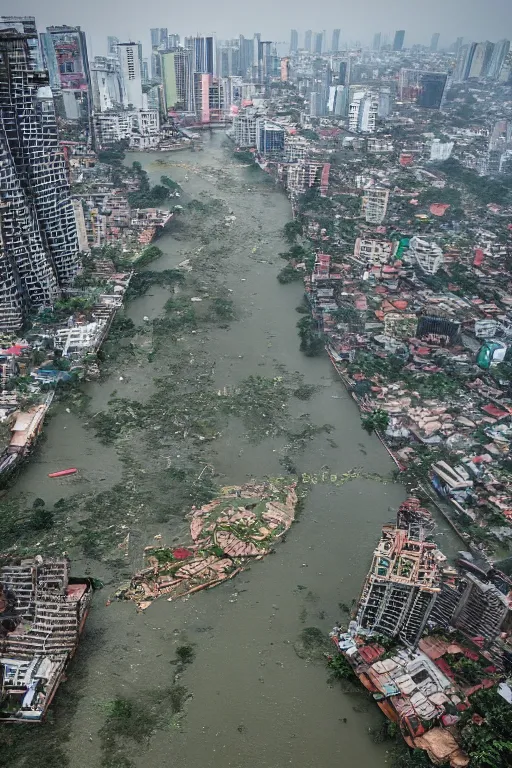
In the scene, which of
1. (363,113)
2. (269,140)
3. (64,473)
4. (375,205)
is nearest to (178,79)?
(363,113)

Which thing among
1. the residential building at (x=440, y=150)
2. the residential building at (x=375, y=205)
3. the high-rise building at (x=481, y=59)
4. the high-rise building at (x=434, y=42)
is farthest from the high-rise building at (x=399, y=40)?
the residential building at (x=375, y=205)

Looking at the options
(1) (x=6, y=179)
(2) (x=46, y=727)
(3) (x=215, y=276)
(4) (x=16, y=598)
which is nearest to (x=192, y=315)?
(3) (x=215, y=276)

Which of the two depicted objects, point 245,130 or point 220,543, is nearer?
point 220,543

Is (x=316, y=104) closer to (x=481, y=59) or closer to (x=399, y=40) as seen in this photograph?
(x=481, y=59)

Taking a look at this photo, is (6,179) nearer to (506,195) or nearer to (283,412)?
(283,412)

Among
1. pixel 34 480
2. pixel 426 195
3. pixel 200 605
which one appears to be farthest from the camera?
pixel 426 195

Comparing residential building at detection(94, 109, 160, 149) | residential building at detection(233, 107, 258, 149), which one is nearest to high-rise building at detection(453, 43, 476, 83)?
residential building at detection(233, 107, 258, 149)
